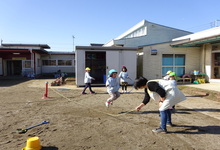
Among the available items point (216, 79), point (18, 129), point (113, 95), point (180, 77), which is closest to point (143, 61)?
point (180, 77)

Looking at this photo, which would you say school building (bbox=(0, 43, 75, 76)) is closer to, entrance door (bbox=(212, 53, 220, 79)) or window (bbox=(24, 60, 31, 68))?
window (bbox=(24, 60, 31, 68))

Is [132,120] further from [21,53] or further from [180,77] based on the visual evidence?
[21,53]

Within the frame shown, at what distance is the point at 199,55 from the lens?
43.8 ft

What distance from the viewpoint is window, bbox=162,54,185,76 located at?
1299cm

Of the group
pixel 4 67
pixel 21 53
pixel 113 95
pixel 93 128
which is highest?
pixel 21 53

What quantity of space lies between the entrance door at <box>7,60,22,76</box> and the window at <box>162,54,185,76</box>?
2078 centimetres

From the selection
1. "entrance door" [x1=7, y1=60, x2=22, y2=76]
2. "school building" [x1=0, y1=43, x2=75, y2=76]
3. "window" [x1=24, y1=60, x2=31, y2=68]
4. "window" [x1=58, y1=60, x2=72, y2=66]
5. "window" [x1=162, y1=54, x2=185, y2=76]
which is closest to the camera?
"window" [x1=162, y1=54, x2=185, y2=76]

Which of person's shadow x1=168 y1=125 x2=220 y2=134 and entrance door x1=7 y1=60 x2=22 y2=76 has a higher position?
entrance door x1=7 y1=60 x2=22 y2=76

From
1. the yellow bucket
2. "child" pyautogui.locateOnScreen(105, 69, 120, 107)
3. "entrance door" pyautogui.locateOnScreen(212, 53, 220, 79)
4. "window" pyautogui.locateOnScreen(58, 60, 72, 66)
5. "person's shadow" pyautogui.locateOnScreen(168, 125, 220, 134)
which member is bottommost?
"person's shadow" pyautogui.locateOnScreen(168, 125, 220, 134)

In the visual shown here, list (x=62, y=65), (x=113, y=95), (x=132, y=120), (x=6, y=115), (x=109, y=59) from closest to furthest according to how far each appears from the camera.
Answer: (x=132, y=120) < (x=6, y=115) < (x=113, y=95) < (x=109, y=59) < (x=62, y=65)

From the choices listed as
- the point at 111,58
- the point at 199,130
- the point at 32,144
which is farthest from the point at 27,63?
the point at 199,130

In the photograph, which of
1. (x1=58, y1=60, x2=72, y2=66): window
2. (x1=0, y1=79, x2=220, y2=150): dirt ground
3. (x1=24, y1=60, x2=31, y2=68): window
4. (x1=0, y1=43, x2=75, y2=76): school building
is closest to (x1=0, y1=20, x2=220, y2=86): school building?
(x1=0, y1=43, x2=75, y2=76): school building

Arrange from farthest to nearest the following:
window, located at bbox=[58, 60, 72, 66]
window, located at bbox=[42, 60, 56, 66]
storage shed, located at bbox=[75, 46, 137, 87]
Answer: window, located at bbox=[58, 60, 72, 66] < window, located at bbox=[42, 60, 56, 66] < storage shed, located at bbox=[75, 46, 137, 87]

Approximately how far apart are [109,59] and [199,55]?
8298mm
